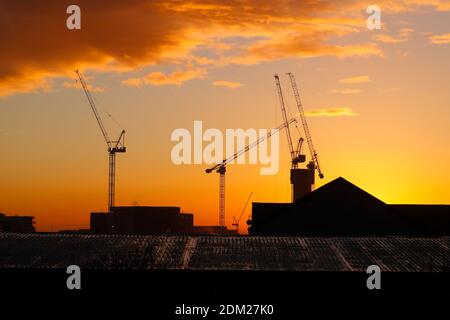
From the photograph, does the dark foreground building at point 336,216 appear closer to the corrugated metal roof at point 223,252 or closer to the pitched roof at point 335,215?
the pitched roof at point 335,215

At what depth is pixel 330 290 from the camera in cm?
5950

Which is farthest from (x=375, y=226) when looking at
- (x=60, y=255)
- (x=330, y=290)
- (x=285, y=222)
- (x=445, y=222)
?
(x=60, y=255)

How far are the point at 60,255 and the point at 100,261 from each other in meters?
3.55

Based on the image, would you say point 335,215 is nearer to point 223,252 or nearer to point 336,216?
point 336,216

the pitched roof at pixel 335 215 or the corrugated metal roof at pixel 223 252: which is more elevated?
the pitched roof at pixel 335 215

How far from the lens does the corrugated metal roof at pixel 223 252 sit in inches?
2416

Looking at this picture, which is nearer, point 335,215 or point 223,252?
point 223,252

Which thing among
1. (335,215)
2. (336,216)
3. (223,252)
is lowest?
(223,252)

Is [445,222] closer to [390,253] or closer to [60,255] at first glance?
[390,253]

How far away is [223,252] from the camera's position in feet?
212

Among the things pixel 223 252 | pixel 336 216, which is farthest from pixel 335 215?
pixel 223 252

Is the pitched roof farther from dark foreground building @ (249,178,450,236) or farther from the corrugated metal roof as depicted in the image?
the corrugated metal roof

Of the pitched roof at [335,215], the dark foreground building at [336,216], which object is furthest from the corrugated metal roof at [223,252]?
the pitched roof at [335,215]
